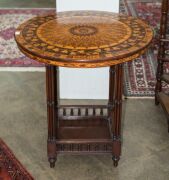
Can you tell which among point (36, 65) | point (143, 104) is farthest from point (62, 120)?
point (36, 65)

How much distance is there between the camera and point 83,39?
2561mm

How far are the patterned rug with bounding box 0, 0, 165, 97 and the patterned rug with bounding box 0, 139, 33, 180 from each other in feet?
4.84

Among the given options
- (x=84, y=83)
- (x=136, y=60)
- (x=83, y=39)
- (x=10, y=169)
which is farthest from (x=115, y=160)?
(x=136, y=60)

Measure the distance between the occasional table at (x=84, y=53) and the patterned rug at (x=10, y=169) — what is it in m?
0.29

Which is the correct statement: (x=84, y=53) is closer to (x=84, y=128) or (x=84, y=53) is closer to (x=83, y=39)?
(x=83, y=39)

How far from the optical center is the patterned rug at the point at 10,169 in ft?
8.27

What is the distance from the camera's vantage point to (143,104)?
3.73 metres

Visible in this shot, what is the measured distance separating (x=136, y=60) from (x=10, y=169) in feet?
7.69

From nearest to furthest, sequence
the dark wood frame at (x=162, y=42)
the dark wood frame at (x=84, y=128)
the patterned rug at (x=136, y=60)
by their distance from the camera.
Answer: the dark wood frame at (x=84, y=128) → the dark wood frame at (x=162, y=42) → the patterned rug at (x=136, y=60)

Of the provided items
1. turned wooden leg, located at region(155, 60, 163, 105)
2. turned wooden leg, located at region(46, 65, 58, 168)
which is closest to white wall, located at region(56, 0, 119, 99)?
turned wooden leg, located at region(155, 60, 163, 105)

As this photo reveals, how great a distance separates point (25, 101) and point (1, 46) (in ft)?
4.45

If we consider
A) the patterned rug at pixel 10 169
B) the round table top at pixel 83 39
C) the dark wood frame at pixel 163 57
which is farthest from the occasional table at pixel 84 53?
the dark wood frame at pixel 163 57

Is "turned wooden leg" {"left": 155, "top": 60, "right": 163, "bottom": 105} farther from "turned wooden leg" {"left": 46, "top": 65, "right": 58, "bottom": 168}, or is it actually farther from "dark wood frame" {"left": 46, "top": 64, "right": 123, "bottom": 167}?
"turned wooden leg" {"left": 46, "top": 65, "right": 58, "bottom": 168}

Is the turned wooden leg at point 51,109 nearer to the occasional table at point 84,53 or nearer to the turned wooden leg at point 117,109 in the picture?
the occasional table at point 84,53
